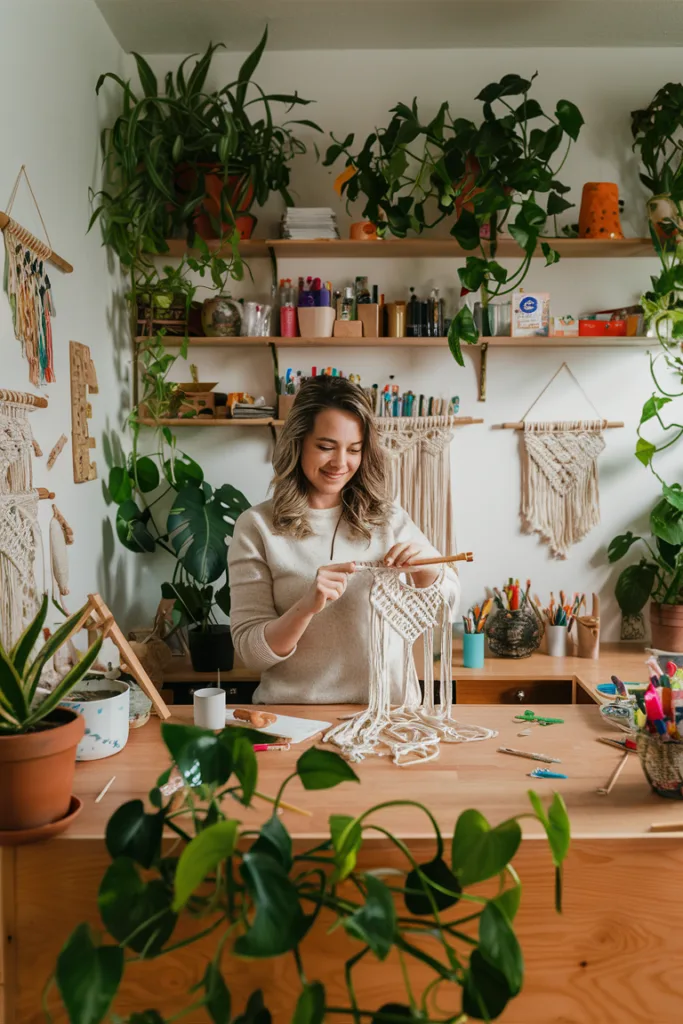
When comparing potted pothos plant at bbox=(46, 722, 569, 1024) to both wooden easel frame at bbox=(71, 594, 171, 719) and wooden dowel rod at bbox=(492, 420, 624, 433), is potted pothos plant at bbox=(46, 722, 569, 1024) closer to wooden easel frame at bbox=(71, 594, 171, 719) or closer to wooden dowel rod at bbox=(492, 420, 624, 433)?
wooden easel frame at bbox=(71, 594, 171, 719)

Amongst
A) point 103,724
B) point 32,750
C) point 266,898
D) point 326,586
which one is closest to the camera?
point 266,898

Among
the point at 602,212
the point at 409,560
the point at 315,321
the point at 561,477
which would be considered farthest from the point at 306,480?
the point at 602,212

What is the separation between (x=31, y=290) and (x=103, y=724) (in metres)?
1.32

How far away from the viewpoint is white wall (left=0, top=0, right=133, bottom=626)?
2.18 meters

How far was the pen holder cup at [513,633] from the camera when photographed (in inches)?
121

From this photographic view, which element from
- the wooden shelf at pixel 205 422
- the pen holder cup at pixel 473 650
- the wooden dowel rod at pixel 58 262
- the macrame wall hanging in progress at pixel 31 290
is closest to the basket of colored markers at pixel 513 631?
the pen holder cup at pixel 473 650

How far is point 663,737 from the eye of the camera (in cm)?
133

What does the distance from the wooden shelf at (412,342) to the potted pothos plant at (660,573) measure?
59 centimetres

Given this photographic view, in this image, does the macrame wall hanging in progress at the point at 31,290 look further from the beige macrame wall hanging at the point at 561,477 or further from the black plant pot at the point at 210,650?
the beige macrame wall hanging at the point at 561,477

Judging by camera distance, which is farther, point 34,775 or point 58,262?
point 58,262

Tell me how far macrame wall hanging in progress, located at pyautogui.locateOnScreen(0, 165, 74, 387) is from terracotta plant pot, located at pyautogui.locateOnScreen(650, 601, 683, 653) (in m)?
2.28

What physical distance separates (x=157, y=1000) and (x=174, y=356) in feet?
8.14

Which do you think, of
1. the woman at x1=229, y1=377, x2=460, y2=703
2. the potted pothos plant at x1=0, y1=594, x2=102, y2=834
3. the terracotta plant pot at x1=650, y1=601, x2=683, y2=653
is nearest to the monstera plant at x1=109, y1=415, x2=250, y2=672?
the woman at x1=229, y1=377, x2=460, y2=703

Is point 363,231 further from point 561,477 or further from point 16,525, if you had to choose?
point 16,525
